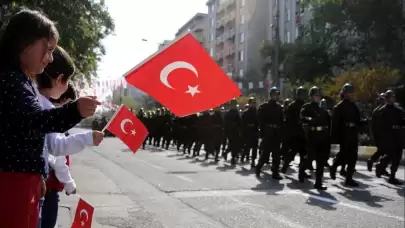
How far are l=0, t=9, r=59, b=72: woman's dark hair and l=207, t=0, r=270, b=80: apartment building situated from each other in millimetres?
57423

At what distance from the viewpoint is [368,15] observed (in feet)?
121

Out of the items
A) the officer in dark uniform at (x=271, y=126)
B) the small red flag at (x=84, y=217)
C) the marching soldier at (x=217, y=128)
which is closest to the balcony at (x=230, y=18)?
the marching soldier at (x=217, y=128)

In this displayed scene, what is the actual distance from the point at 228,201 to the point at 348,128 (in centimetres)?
329

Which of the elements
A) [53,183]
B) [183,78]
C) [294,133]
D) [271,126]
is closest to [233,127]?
[294,133]

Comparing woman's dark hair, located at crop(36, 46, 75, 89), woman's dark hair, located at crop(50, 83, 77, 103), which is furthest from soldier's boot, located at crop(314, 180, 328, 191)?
woman's dark hair, located at crop(36, 46, 75, 89)

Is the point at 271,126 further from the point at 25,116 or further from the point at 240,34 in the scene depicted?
the point at 240,34

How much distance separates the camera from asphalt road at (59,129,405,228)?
6.25 metres

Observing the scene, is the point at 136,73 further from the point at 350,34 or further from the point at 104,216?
the point at 350,34

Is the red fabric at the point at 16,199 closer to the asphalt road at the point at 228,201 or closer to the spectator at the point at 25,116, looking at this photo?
the spectator at the point at 25,116

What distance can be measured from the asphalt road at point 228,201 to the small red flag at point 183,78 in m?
2.66

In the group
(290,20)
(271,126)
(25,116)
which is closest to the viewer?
(25,116)

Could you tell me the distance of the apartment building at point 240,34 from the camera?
65188 millimetres

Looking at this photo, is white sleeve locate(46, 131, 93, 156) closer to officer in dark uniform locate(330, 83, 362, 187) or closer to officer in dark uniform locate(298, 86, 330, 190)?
officer in dark uniform locate(298, 86, 330, 190)

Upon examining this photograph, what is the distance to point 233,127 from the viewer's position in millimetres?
15234
